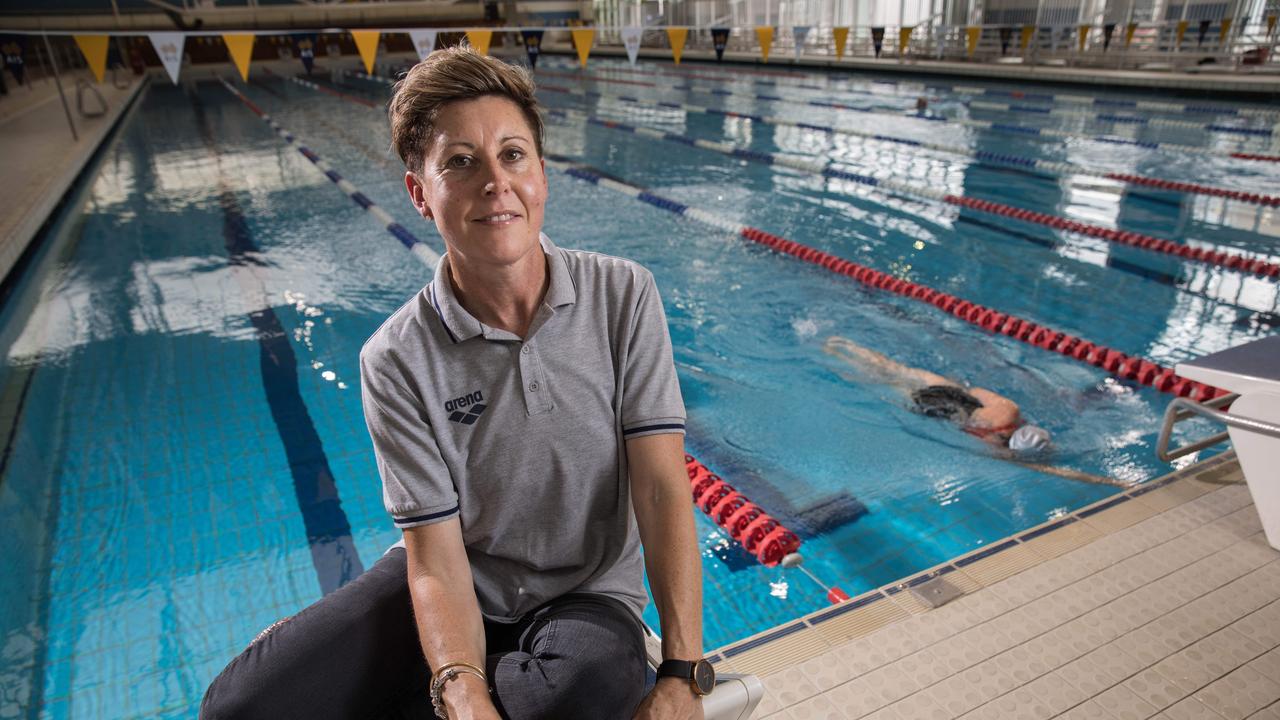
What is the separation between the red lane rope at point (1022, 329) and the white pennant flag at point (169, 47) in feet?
18.6

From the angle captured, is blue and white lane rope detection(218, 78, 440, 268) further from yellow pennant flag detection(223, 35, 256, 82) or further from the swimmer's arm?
the swimmer's arm

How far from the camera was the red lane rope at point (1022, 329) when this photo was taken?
3.35 metres

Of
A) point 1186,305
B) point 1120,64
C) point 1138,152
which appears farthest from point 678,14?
point 1186,305

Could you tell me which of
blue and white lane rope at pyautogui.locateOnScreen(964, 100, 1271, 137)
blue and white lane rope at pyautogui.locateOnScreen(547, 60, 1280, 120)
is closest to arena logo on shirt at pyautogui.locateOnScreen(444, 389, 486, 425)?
blue and white lane rope at pyautogui.locateOnScreen(964, 100, 1271, 137)

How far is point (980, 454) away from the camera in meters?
2.92

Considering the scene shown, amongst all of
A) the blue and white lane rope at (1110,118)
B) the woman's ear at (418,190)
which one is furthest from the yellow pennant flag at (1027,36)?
the woman's ear at (418,190)

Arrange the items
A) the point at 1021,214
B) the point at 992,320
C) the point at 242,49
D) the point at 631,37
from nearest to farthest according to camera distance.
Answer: the point at 992,320 < the point at 1021,214 < the point at 242,49 < the point at 631,37

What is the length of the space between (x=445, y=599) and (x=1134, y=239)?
5628 mm

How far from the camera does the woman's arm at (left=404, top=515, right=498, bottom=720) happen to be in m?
1.07

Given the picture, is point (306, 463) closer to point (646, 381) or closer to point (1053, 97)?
point (646, 381)

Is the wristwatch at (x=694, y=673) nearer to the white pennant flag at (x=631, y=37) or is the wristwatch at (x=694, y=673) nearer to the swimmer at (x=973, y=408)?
the swimmer at (x=973, y=408)

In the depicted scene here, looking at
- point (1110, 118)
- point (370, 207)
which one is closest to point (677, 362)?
point (370, 207)

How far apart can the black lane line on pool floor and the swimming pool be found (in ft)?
0.04

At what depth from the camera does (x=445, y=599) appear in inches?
43.3
